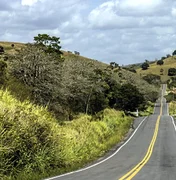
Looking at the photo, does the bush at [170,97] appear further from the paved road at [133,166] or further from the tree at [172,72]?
the paved road at [133,166]

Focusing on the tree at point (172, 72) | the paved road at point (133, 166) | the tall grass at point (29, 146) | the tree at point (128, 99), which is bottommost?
the paved road at point (133, 166)

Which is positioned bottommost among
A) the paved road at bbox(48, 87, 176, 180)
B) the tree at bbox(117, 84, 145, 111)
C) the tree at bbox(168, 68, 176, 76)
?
the paved road at bbox(48, 87, 176, 180)

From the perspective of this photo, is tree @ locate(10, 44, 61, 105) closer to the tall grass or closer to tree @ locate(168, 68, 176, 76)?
the tall grass

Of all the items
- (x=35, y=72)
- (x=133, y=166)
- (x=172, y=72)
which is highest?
(x=172, y=72)

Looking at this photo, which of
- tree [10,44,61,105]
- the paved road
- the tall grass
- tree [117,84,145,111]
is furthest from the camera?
tree [117,84,145,111]

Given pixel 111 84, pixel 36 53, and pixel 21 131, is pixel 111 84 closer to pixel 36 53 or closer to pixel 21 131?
pixel 36 53

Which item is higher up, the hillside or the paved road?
the hillside

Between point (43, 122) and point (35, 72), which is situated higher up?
point (35, 72)

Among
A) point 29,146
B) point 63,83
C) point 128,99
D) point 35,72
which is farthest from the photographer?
point 128,99

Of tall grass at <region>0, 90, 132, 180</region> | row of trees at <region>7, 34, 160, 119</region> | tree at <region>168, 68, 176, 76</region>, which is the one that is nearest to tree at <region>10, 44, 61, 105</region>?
row of trees at <region>7, 34, 160, 119</region>

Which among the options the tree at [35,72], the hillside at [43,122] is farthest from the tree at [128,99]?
the tree at [35,72]

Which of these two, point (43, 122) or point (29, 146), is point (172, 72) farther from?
point (29, 146)

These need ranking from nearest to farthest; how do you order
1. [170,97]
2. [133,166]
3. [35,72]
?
[133,166]
[35,72]
[170,97]

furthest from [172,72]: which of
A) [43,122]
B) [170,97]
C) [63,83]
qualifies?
[43,122]
